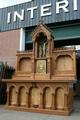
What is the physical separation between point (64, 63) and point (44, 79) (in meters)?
2.17

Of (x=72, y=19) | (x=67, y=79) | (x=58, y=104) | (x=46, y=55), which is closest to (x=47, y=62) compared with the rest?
(x=46, y=55)

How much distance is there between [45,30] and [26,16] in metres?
10.4

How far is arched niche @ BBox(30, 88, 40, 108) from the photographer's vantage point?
1720 centimetres

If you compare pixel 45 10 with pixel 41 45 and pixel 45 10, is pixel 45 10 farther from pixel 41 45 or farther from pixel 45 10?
pixel 41 45

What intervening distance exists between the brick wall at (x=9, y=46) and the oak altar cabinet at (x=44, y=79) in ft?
26.3

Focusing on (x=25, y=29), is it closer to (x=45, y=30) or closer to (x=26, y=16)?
(x=26, y=16)

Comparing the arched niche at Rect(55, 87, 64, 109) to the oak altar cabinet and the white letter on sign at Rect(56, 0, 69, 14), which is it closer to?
the oak altar cabinet

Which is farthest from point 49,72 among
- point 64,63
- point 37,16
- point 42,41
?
point 37,16

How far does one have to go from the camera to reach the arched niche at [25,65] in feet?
62.9

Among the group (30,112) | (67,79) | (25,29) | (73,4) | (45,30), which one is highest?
(73,4)

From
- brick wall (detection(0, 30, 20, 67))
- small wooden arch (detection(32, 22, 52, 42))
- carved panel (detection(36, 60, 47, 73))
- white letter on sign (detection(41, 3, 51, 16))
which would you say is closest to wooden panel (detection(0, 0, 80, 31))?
white letter on sign (detection(41, 3, 51, 16))

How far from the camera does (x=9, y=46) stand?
2819 cm

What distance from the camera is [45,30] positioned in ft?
61.2

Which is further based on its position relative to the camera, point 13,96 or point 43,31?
point 43,31
